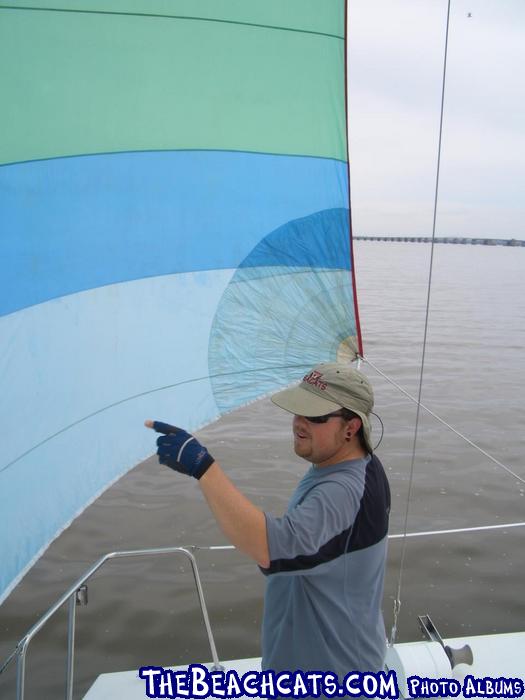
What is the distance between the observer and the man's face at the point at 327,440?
4.76ft

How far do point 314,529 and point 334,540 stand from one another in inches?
3.4

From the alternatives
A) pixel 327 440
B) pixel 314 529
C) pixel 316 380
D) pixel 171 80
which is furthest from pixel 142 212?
pixel 314 529

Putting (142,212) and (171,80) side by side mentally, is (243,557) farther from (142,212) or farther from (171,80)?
(171,80)

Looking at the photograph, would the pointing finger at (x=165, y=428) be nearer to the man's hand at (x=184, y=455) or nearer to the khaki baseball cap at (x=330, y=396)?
the man's hand at (x=184, y=455)

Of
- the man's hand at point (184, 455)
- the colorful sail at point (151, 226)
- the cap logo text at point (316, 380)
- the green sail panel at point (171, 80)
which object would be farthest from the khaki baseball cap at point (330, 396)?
the green sail panel at point (171, 80)

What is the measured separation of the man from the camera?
133cm

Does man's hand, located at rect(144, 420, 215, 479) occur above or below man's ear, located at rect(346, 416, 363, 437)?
above

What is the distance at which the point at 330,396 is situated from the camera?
1.45 m

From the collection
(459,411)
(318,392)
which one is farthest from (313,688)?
(459,411)

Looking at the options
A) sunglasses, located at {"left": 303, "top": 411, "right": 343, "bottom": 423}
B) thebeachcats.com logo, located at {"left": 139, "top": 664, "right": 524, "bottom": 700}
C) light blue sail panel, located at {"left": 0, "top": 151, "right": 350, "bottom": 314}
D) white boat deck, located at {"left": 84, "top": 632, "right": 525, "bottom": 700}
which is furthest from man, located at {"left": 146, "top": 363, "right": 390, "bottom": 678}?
white boat deck, located at {"left": 84, "top": 632, "right": 525, "bottom": 700}

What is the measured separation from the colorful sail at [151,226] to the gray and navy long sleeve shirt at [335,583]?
857mm

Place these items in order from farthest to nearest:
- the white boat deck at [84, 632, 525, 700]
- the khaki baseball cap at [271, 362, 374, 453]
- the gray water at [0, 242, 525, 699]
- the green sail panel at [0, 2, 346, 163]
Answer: the gray water at [0, 242, 525, 699] < the white boat deck at [84, 632, 525, 700] < the green sail panel at [0, 2, 346, 163] < the khaki baseball cap at [271, 362, 374, 453]

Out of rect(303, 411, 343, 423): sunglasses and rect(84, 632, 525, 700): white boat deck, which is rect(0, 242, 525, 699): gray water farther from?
rect(303, 411, 343, 423): sunglasses

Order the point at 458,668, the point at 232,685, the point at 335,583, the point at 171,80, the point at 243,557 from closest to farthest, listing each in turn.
Result: the point at 335,583, the point at 171,80, the point at 232,685, the point at 458,668, the point at 243,557
